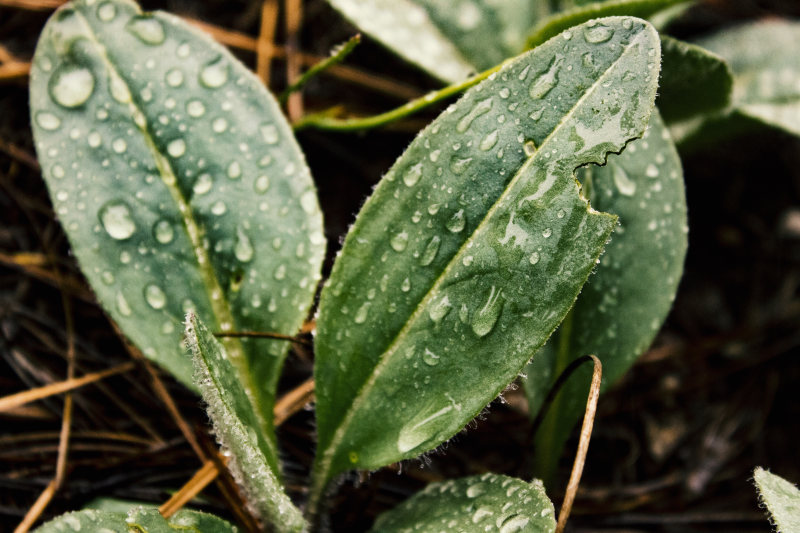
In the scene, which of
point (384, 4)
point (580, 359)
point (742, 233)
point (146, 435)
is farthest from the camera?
point (742, 233)

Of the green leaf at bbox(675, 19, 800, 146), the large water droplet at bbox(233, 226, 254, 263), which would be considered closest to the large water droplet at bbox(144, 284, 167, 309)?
the large water droplet at bbox(233, 226, 254, 263)

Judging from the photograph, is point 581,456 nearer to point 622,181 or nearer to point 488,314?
point 488,314

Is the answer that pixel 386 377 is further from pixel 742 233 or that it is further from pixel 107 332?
pixel 742 233

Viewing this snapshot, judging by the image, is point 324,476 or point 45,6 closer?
point 324,476

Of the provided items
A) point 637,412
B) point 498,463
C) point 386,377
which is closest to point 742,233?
point 637,412

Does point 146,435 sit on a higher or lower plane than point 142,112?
lower

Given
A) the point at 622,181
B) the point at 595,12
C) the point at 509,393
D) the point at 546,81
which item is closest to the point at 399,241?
the point at 546,81

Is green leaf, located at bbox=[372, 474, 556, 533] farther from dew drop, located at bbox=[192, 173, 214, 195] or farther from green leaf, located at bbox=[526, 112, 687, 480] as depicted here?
dew drop, located at bbox=[192, 173, 214, 195]
